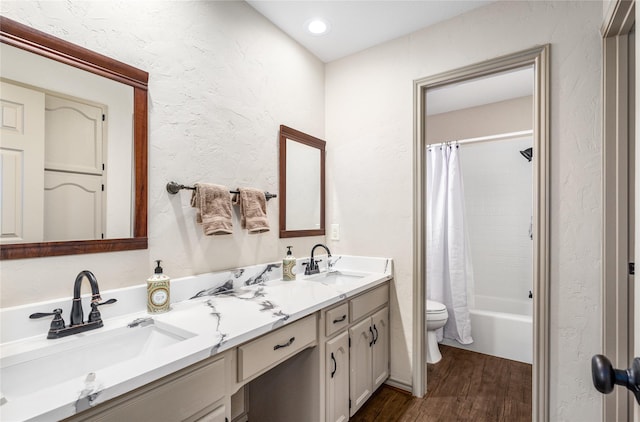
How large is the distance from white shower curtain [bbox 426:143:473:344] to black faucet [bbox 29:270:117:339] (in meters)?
2.79

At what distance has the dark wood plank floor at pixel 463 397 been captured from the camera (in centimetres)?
188

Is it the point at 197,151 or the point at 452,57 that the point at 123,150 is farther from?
the point at 452,57

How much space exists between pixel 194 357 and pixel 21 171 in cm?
86

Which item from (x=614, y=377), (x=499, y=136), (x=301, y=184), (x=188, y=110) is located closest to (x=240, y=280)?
(x=301, y=184)

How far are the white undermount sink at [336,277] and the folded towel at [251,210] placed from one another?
2.08 feet

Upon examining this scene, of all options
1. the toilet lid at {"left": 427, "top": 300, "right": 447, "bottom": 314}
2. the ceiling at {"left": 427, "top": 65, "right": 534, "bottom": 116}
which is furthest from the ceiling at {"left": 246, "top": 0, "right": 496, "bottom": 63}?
the toilet lid at {"left": 427, "top": 300, "right": 447, "bottom": 314}

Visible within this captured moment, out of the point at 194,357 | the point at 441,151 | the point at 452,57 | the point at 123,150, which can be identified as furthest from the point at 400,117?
the point at 194,357

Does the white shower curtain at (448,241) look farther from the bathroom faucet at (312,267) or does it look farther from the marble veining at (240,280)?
the marble veining at (240,280)

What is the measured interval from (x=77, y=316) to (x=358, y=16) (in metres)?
2.16

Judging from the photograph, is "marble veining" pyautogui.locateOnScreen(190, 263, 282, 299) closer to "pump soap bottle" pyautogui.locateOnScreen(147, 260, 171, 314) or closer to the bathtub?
"pump soap bottle" pyautogui.locateOnScreen(147, 260, 171, 314)

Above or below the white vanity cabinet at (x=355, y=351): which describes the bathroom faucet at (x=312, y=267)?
above

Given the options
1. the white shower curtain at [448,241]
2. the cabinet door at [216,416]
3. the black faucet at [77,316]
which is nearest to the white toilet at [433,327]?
the white shower curtain at [448,241]

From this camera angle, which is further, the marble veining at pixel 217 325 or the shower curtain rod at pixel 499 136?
the shower curtain rod at pixel 499 136

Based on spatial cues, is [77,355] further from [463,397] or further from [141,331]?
[463,397]
